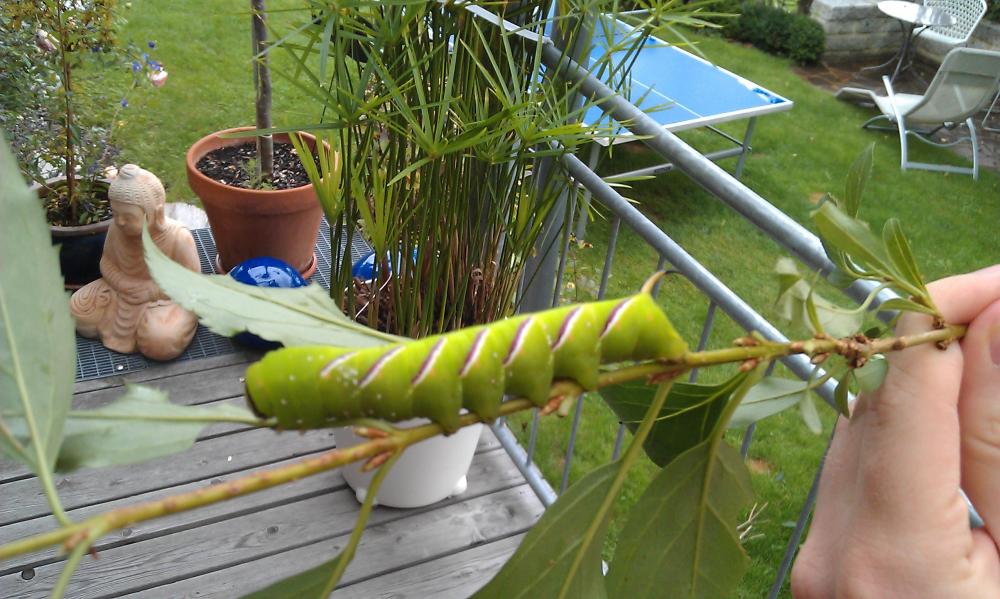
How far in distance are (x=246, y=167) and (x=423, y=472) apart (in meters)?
1.18

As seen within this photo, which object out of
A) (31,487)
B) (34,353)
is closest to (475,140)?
(34,353)

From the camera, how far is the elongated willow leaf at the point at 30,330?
29 cm

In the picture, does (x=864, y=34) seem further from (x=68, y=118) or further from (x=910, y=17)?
(x=68, y=118)

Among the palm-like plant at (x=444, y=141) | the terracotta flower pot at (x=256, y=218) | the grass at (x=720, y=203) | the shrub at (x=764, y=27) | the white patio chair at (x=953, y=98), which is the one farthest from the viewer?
the shrub at (x=764, y=27)

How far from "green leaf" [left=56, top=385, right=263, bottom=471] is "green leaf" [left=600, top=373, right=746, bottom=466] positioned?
0.83 feet

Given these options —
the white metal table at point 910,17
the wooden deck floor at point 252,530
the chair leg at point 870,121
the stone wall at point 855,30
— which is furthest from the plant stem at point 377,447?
the stone wall at point 855,30

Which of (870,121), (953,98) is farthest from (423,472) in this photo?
(870,121)

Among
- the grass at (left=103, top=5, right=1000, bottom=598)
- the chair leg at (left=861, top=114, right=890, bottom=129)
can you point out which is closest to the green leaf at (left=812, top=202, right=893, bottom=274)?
the grass at (left=103, top=5, right=1000, bottom=598)

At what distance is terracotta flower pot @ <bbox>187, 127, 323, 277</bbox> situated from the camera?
7.07ft

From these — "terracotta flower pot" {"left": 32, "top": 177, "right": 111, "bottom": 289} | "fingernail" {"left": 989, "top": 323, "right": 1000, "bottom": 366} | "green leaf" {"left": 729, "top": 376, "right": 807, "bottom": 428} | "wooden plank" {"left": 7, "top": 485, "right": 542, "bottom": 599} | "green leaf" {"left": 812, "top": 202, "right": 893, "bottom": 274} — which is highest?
"green leaf" {"left": 812, "top": 202, "right": 893, "bottom": 274}

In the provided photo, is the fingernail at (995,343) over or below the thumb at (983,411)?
over

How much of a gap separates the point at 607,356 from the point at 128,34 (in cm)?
452

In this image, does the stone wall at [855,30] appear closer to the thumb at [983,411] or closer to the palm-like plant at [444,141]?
the palm-like plant at [444,141]

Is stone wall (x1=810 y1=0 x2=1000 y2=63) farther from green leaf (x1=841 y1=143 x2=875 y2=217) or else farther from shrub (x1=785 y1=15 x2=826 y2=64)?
green leaf (x1=841 y1=143 x2=875 y2=217)
